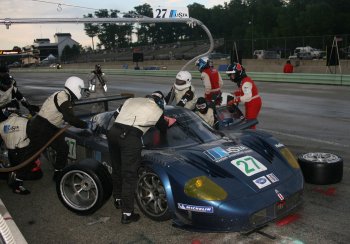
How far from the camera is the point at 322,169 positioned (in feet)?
19.1

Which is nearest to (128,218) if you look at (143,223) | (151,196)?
(143,223)

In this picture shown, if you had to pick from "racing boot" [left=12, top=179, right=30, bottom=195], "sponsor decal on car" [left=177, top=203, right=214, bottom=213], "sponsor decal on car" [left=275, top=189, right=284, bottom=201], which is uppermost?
"sponsor decal on car" [left=275, top=189, right=284, bottom=201]

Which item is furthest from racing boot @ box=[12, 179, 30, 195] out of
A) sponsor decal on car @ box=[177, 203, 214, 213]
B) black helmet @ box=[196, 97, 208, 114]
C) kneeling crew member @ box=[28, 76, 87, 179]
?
black helmet @ box=[196, 97, 208, 114]

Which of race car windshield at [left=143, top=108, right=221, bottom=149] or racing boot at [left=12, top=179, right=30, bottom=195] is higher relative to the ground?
race car windshield at [left=143, top=108, right=221, bottom=149]

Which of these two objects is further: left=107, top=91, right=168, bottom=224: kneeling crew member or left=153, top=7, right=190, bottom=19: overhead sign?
left=153, top=7, right=190, bottom=19: overhead sign

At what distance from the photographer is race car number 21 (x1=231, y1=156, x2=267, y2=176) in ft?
15.3

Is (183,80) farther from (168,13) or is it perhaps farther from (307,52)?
(307,52)

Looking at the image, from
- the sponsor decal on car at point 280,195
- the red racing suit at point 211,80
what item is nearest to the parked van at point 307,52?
the red racing suit at point 211,80

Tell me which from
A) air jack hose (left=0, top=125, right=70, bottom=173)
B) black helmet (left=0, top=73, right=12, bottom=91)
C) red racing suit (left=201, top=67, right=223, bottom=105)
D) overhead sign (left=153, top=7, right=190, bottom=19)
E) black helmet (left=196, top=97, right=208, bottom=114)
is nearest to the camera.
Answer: air jack hose (left=0, top=125, right=70, bottom=173)

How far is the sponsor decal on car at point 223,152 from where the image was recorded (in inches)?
190

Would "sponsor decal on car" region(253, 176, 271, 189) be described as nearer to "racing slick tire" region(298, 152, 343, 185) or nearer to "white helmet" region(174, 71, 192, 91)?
"racing slick tire" region(298, 152, 343, 185)

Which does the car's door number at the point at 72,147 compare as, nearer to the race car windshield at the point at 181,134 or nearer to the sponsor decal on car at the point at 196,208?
the race car windshield at the point at 181,134

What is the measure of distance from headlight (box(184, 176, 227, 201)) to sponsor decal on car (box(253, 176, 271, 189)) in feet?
1.35

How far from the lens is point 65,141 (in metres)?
6.35
